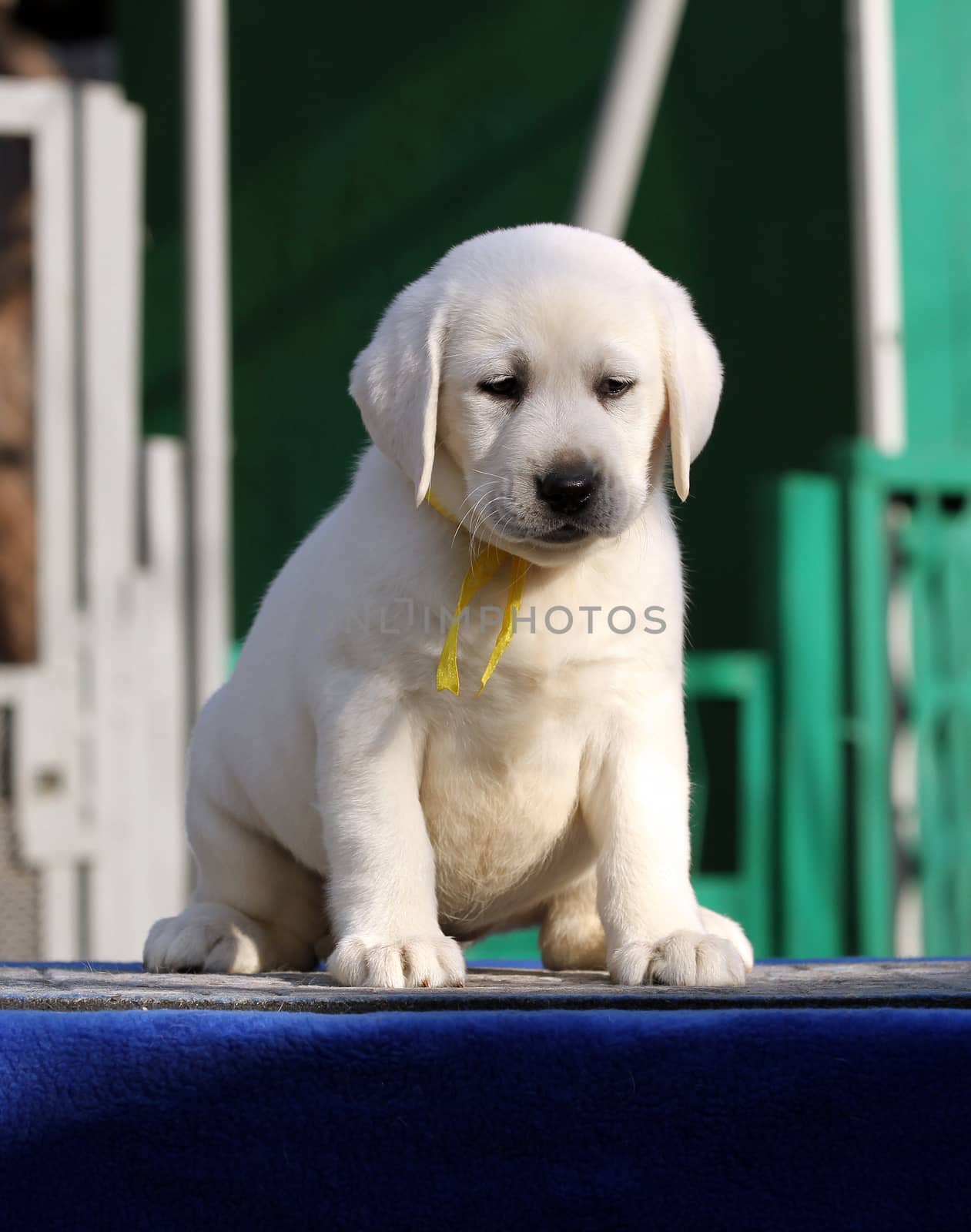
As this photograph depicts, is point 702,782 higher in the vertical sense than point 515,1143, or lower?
higher

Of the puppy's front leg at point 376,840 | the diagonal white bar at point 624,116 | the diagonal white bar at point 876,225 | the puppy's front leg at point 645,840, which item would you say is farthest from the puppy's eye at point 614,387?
the diagonal white bar at point 876,225

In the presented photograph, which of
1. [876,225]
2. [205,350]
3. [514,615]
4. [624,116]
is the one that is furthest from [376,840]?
[876,225]

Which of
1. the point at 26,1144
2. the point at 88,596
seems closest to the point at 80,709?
the point at 88,596

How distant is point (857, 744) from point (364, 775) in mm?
3721

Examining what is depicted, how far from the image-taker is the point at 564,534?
271 cm

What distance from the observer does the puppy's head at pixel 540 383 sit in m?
2.69

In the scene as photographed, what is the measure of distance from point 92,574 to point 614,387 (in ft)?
9.35

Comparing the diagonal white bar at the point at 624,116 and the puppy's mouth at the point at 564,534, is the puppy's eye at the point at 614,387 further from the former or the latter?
the diagonal white bar at the point at 624,116

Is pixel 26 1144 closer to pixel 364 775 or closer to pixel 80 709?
pixel 364 775

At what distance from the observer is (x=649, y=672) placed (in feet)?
9.27

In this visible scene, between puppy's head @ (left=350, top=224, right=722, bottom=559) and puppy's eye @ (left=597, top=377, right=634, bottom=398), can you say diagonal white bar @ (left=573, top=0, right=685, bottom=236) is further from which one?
puppy's eye @ (left=597, top=377, right=634, bottom=398)

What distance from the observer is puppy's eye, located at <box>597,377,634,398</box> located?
278cm

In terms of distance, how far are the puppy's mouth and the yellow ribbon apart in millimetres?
118

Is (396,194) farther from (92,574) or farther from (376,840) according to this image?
(376,840)
